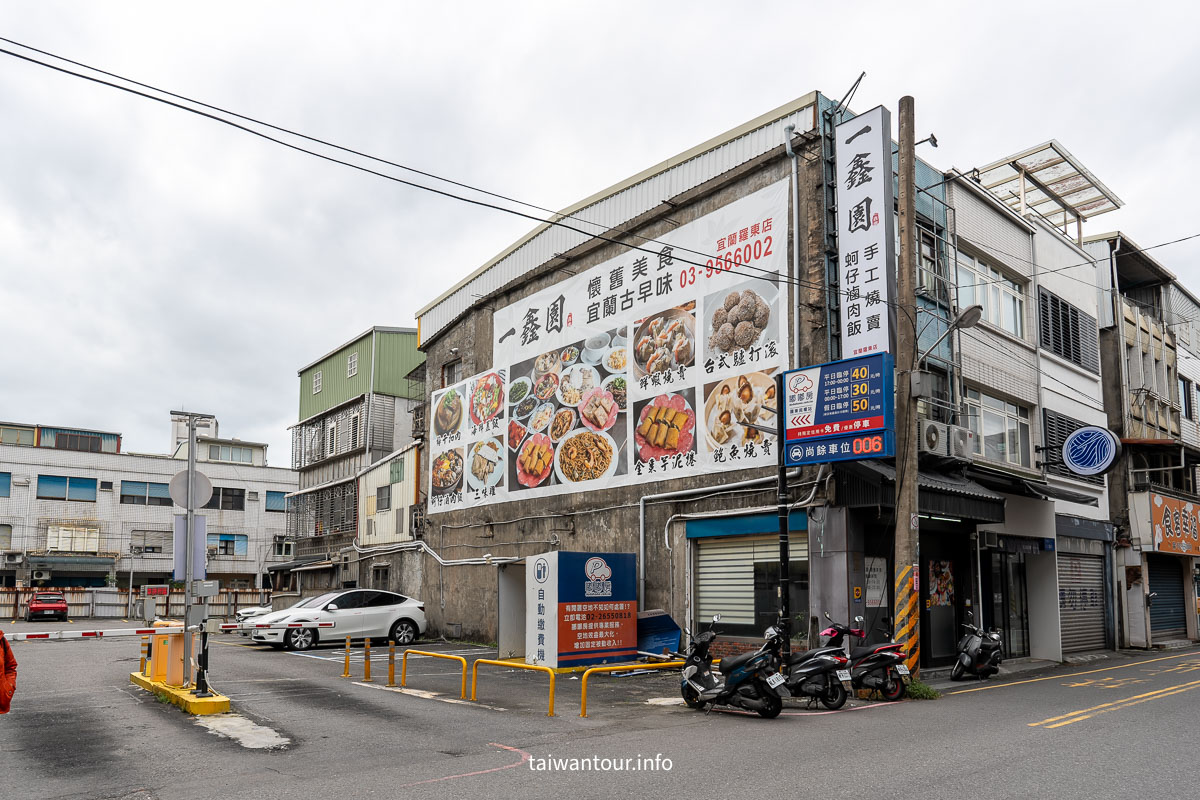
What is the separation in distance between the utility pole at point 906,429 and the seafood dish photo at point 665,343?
17.7 ft

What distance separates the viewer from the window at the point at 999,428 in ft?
A: 64.7

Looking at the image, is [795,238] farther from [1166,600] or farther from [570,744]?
[1166,600]

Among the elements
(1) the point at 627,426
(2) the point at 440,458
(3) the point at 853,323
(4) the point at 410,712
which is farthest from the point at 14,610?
(3) the point at 853,323

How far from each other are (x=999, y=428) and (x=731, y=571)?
744 centimetres

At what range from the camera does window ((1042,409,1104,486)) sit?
22.1 meters

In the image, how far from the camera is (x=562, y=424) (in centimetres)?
2275

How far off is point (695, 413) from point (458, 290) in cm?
1188

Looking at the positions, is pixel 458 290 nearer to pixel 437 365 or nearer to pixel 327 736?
pixel 437 365

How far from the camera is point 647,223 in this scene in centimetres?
2102

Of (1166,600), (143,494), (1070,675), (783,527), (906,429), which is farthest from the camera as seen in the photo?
(143,494)

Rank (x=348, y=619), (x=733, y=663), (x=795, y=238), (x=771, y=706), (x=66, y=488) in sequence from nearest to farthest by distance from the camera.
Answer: (x=771, y=706) < (x=733, y=663) < (x=795, y=238) < (x=348, y=619) < (x=66, y=488)

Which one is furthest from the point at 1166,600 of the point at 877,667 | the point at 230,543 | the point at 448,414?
the point at 230,543

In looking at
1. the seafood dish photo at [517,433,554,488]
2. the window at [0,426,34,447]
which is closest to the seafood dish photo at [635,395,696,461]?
the seafood dish photo at [517,433,554,488]

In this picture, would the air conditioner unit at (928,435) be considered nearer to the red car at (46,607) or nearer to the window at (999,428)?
the window at (999,428)
